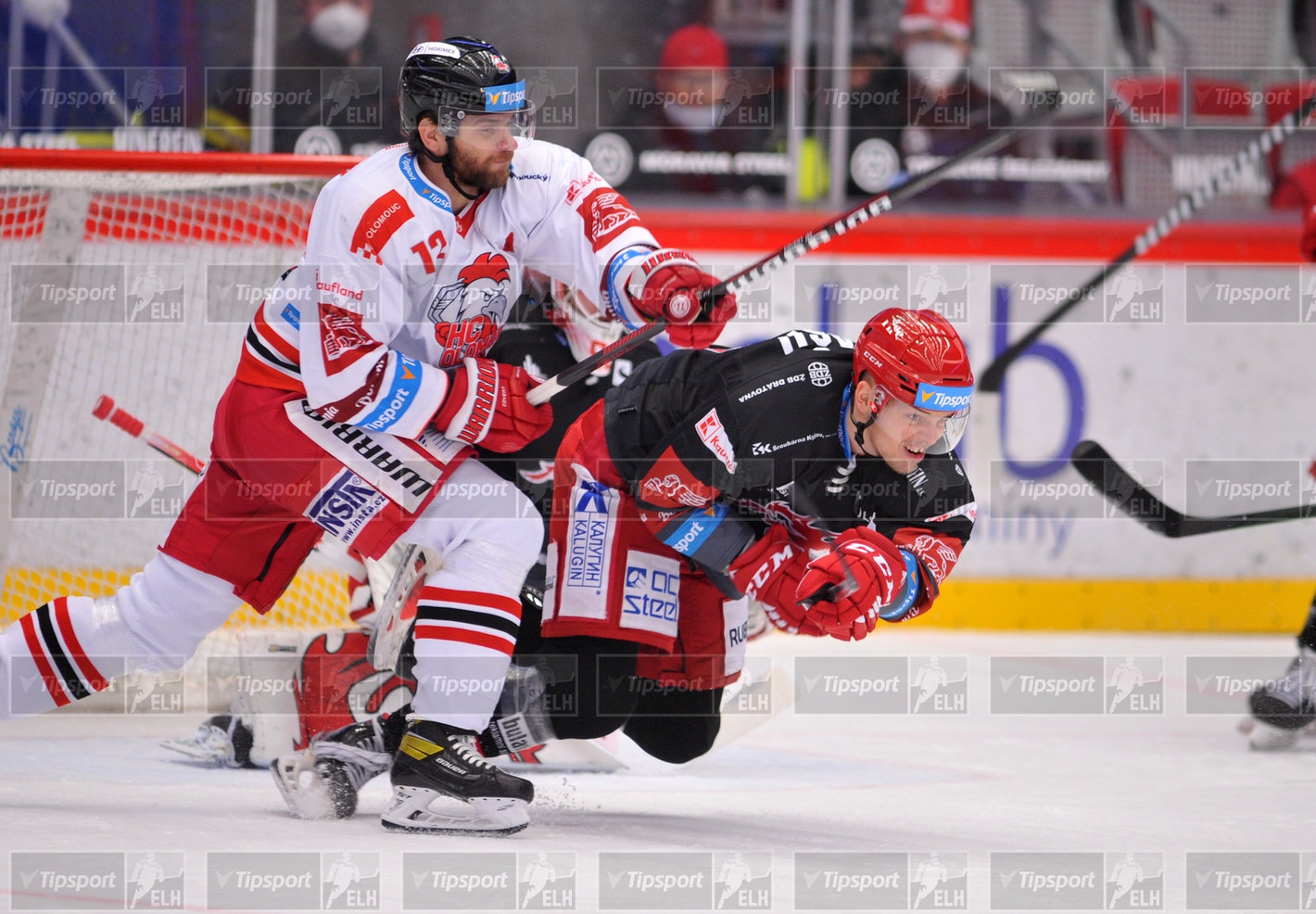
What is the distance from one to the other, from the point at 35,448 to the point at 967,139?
3506mm

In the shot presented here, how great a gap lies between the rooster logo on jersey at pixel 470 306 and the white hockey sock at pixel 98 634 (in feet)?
1.84

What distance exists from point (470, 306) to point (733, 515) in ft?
1.90

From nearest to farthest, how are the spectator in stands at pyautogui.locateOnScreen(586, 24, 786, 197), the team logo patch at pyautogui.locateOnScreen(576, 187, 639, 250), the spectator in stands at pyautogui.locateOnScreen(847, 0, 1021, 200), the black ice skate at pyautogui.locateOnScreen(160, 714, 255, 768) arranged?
1. the team logo patch at pyautogui.locateOnScreen(576, 187, 639, 250)
2. the black ice skate at pyautogui.locateOnScreen(160, 714, 255, 768)
3. the spectator in stands at pyautogui.locateOnScreen(586, 24, 786, 197)
4. the spectator in stands at pyautogui.locateOnScreen(847, 0, 1021, 200)

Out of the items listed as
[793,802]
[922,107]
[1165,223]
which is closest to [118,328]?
[793,802]

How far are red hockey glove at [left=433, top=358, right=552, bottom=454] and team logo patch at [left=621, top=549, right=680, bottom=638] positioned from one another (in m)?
0.33

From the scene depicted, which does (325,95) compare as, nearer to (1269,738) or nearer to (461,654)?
(461,654)

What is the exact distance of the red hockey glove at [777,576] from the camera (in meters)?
2.63

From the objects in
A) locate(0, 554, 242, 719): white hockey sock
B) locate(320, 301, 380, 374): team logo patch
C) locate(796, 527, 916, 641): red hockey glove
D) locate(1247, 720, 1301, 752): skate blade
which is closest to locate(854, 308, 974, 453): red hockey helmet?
locate(796, 527, 916, 641): red hockey glove

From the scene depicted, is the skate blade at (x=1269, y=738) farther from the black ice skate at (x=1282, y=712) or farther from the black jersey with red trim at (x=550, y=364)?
the black jersey with red trim at (x=550, y=364)

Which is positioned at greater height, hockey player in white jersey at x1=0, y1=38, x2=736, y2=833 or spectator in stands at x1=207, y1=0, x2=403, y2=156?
spectator in stands at x1=207, y1=0, x2=403, y2=156

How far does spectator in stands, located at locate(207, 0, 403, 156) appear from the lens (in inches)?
203

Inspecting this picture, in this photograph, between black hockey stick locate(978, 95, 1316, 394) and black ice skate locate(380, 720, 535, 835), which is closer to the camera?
black ice skate locate(380, 720, 535, 835)

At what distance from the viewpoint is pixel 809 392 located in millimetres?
2727

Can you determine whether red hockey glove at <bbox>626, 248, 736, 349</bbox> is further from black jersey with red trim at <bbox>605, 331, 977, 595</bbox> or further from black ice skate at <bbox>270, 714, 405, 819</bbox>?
black ice skate at <bbox>270, 714, 405, 819</bbox>
